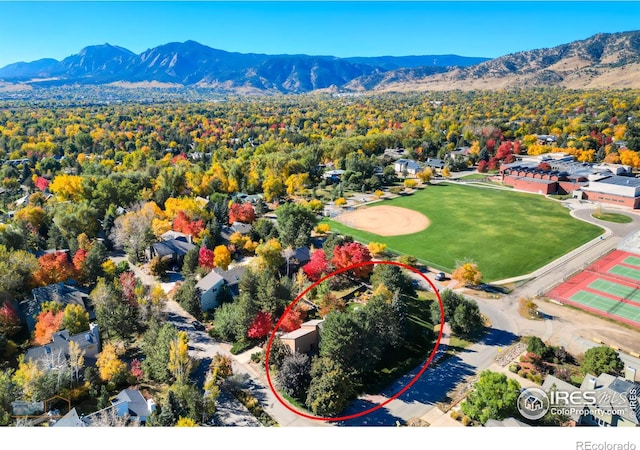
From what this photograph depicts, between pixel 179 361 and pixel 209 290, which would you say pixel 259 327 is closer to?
pixel 179 361

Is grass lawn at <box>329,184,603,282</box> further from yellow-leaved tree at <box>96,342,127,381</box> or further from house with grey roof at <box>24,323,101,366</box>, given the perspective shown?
house with grey roof at <box>24,323,101,366</box>

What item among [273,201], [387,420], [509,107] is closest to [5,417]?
[387,420]

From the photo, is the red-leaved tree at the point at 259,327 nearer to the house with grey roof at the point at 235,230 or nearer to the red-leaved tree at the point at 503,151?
the house with grey roof at the point at 235,230

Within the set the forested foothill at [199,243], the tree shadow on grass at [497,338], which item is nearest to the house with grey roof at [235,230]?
the forested foothill at [199,243]

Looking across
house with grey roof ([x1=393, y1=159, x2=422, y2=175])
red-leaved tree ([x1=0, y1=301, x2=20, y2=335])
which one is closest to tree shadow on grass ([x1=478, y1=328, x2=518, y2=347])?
red-leaved tree ([x1=0, y1=301, x2=20, y2=335])

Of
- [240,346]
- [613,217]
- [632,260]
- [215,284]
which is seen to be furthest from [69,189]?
[613,217]

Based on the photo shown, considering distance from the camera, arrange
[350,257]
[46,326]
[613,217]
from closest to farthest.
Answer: [46,326]
[350,257]
[613,217]
